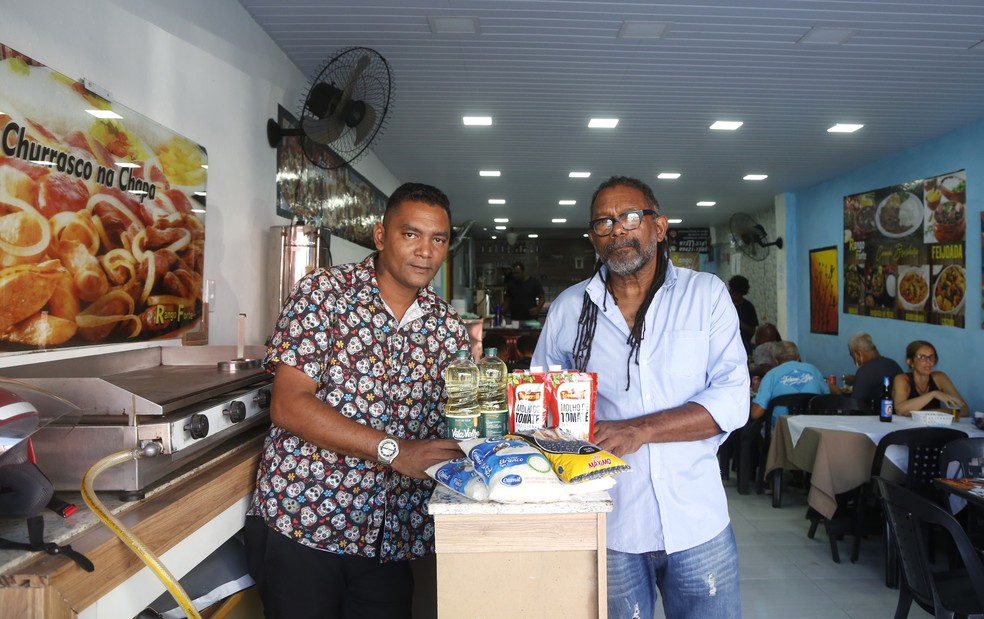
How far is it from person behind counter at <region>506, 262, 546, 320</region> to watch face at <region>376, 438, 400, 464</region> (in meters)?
9.19

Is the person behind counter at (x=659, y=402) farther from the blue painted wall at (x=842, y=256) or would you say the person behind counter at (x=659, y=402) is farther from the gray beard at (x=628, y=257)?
the blue painted wall at (x=842, y=256)

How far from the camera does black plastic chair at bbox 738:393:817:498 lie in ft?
17.7

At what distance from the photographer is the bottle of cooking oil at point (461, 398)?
5.01ft

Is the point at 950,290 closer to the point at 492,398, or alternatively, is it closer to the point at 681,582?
the point at 681,582

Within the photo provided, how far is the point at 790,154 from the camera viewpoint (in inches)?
305

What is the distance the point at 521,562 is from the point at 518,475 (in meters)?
0.20

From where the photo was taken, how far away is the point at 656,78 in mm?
5055

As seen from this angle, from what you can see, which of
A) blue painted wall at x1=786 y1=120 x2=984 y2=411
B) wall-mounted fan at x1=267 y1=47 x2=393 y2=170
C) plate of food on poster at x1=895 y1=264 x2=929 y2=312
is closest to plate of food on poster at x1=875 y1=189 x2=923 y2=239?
blue painted wall at x1=786 y1=120 x2=984 y2=411

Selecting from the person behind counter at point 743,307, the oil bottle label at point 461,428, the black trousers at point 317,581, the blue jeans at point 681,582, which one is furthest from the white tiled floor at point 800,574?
the person behind counter at point 743,307

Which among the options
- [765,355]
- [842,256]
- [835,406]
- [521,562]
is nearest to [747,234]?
[842,256]

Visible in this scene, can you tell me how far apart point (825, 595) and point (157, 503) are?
370cm

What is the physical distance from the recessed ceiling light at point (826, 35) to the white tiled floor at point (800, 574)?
11.0 feet

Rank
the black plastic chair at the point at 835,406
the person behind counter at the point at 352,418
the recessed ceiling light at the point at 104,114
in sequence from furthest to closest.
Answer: the black plastic chair at the point at 835,406 < the recessed ceiling light at the point at 104,114 < the person behind counter at the point at 352,418

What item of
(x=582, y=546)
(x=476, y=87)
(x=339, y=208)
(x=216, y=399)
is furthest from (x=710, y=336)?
(x=339, y=208)
